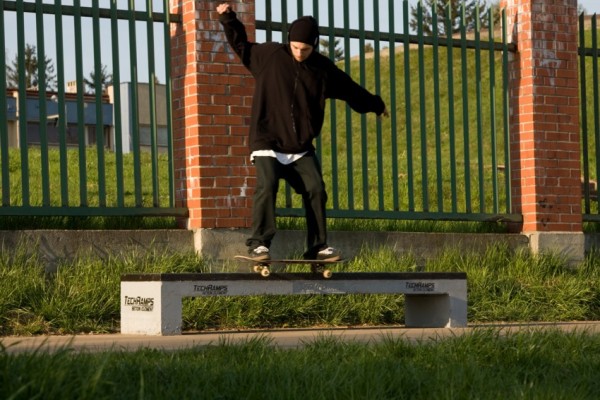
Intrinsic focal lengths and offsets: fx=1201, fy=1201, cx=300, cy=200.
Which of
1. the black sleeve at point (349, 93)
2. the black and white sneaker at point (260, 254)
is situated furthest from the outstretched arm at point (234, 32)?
the black and white sneaker at point (260, 254)

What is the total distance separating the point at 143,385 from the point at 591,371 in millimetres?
2452

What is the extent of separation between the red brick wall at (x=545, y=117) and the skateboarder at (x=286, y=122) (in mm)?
3612

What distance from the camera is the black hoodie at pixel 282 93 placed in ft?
26.8

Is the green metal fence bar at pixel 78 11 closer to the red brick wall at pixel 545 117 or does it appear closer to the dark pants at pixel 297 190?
the dark pants at pixel 297 190

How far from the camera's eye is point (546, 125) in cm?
1142

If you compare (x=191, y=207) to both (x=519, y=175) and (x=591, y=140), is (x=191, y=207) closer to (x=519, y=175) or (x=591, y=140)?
(x=519, y=175)

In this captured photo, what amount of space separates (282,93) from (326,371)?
10.8 feet

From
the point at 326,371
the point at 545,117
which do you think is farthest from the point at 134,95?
the point at 326,371

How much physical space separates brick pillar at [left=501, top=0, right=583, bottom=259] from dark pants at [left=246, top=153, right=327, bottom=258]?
3556 mm

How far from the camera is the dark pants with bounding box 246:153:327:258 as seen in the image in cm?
810

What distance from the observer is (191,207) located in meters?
9.50

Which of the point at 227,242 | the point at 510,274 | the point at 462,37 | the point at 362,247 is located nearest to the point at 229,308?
the point at 227,242

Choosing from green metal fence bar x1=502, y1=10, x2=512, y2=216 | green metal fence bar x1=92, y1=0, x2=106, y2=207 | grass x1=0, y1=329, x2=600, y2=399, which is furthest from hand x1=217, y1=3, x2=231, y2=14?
green metal fence bar x1=502, y1=10, x2=512, y2=216

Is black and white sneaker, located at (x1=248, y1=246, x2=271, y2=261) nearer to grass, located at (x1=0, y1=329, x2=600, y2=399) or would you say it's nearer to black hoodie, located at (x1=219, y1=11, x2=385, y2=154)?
black hoodie, located at (x1=219, y1=11, x2=385, y2=154)
